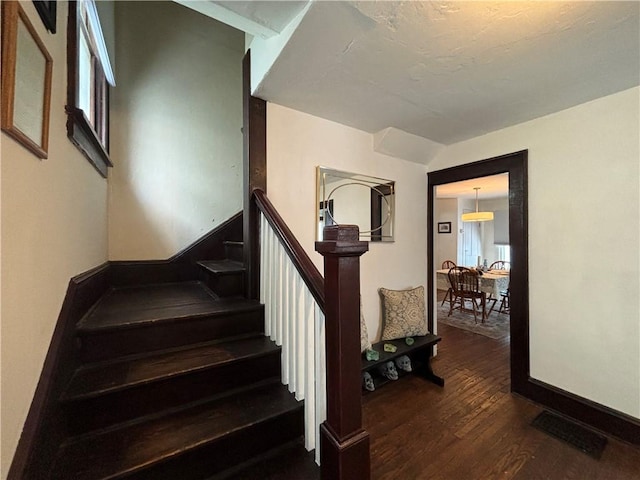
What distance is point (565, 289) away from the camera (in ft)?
6.33

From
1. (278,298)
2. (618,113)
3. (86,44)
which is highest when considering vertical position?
(86,44)

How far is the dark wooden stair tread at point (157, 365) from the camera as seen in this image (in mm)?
1043

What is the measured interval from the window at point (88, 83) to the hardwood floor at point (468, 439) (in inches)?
94.1

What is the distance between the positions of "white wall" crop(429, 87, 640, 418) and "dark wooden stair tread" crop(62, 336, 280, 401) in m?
2.16

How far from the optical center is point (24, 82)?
0.73m

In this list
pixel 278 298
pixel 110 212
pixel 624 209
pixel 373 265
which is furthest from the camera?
pixel 373 265

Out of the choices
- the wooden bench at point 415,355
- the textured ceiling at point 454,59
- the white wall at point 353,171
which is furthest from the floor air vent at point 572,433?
the textured ceiling at point 454,59

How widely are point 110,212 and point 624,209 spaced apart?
12.4ft

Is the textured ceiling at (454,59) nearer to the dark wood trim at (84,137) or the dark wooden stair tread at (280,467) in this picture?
the dark wood trim at (84,137)

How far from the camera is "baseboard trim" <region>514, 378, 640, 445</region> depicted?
1633 mm

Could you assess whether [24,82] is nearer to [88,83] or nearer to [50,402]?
Result: [50,402]

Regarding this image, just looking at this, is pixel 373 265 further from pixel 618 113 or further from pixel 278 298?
pixel 618 113

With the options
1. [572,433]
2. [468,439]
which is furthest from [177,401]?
[572,433]

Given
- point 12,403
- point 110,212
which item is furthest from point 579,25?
point 110,212
